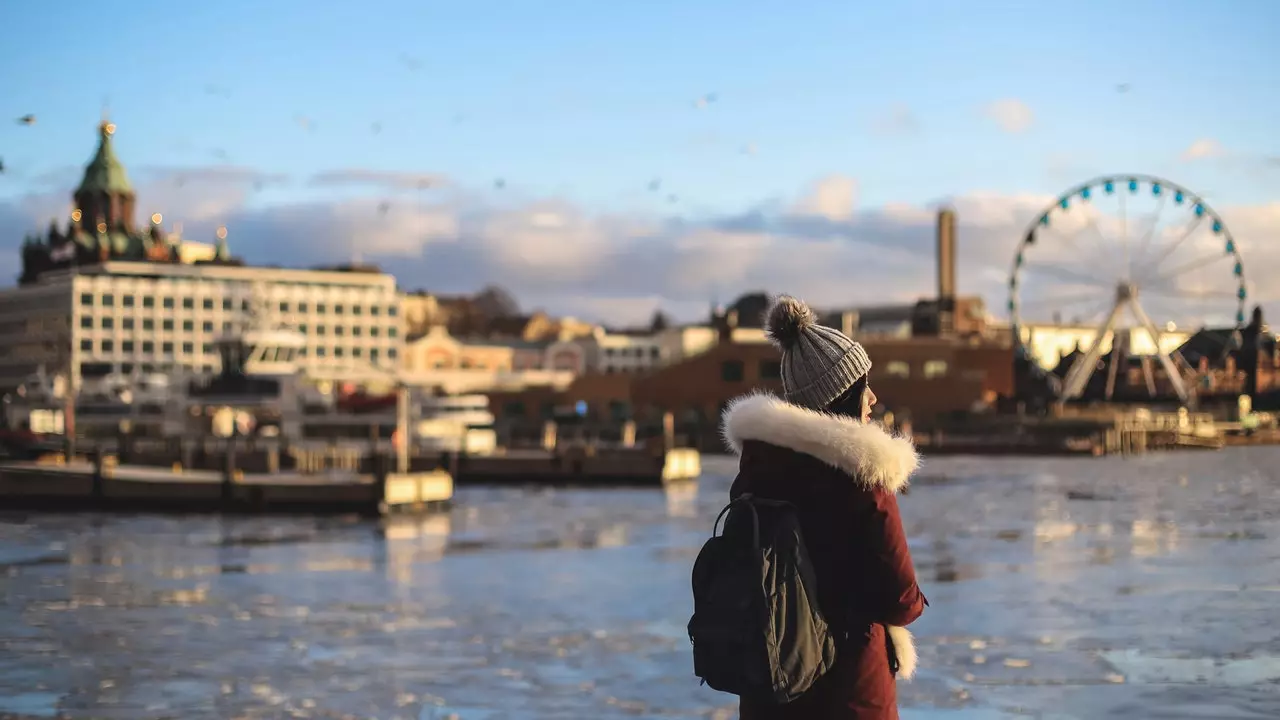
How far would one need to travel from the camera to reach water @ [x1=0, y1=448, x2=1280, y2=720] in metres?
15.1

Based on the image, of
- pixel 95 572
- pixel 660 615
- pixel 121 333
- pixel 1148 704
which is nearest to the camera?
pixel 1148 704

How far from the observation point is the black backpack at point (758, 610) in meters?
5.25

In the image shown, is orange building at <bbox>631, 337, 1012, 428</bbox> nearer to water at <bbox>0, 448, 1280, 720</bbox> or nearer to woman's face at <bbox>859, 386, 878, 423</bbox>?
water at <bbox>0, 448, 1280, 720</bbox>

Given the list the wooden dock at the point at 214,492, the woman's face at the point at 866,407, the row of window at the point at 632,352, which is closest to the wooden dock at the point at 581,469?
the wooden dock at the point at 214,492

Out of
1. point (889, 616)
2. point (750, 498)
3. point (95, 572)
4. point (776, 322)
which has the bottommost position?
point (95, 572)

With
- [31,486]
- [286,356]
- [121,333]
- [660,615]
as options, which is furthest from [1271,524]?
[121,333]

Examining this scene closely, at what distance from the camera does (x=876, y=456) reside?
5.32 m

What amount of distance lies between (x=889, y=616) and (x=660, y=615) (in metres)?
16.7

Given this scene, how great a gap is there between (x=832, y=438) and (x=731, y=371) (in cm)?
11085

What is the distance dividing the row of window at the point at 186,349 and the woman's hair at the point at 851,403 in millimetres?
126446

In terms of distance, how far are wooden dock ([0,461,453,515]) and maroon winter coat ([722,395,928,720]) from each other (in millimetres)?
41546

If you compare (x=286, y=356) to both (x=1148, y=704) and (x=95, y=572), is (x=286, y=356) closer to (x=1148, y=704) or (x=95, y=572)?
(x=95, y=572)

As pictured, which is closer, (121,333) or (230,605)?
(230,605)

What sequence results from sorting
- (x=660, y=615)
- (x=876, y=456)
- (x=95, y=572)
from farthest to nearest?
(x=95, y=572), (x=660, y=615), (x=876, y=456)
